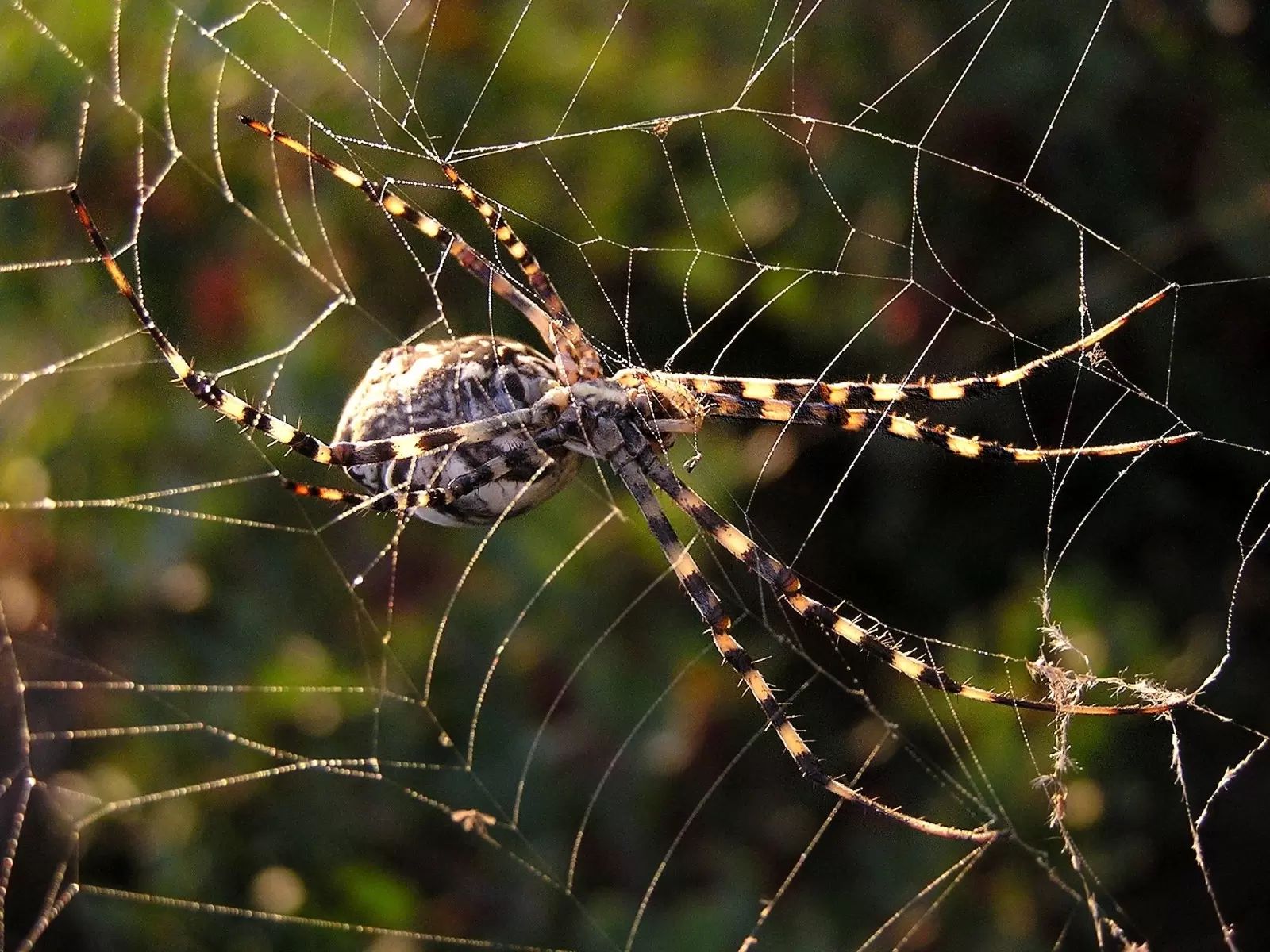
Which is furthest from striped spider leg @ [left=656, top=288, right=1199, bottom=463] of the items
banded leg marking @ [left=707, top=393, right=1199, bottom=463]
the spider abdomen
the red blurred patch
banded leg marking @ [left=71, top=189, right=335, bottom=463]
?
the red blurred patch

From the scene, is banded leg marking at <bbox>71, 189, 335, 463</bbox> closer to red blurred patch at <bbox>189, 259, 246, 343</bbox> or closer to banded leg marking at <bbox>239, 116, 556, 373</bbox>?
banded leg marking at <bbox>239, 116, 556, 373</bbox>

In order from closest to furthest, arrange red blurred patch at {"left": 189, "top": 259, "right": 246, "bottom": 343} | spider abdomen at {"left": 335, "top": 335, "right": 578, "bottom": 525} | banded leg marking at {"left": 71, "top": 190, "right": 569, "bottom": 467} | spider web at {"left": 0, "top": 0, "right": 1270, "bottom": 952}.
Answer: banded leg marking at {"left": 71, "top": 190, "right": 569, "bottom": 467}
spider abdomen at {"left": 335, "top": 335, "right": 578, "bottom": 525}
spider web at {"left": 0, "top": 0, "right": 1270, "bottom": 952}
red blurred patch at {"left": 189, "top": 259, "right": 246, "bottom": 343}

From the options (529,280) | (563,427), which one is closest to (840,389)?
(563,427)

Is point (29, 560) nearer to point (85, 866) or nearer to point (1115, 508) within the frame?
point (85, 866)

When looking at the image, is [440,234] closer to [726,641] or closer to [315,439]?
[315,439]

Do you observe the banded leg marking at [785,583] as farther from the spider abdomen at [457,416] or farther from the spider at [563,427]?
the spider abdomen at [457,416]

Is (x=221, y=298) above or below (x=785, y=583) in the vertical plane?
above

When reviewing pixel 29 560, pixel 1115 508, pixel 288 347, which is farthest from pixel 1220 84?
pixel 29 560
